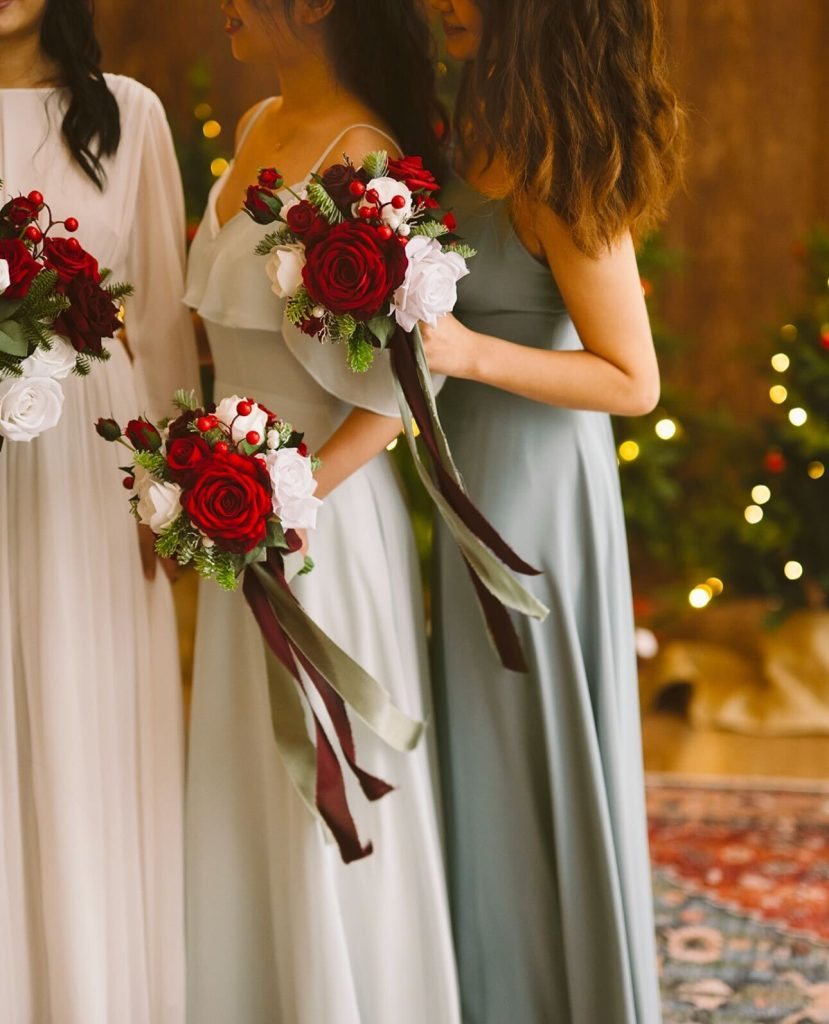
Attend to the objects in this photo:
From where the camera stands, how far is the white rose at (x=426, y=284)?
4.70 feet

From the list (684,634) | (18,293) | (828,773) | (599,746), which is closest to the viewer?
(18,293)

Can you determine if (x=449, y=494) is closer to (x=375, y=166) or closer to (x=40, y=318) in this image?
(x=375, y=166)

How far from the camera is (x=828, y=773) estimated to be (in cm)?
337

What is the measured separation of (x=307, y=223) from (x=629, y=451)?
241 centimetres

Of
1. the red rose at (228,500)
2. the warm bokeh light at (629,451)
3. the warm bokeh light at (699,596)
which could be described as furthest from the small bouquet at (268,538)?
the warm bokeh light at (699,596)

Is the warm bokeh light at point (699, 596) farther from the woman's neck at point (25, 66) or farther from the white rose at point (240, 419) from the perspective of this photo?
the woman's neck at point (25, 66)

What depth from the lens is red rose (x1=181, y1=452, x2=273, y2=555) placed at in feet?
4.57

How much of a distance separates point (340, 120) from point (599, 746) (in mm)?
1005

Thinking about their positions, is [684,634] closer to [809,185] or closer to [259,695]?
[809,185]

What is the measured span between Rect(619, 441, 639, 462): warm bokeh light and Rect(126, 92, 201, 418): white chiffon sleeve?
6.92 ft

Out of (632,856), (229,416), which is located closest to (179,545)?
(229,416)

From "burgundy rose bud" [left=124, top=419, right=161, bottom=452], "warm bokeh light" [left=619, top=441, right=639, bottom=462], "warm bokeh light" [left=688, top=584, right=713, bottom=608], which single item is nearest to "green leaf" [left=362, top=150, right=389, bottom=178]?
"burgundy rose bud" [left=124, top=419, right=161, bottom=452]

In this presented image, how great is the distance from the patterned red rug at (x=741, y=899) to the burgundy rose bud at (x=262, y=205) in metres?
1.71

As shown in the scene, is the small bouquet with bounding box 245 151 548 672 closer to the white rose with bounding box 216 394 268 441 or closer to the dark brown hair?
the white rose with bounding box 216 394 268 441
